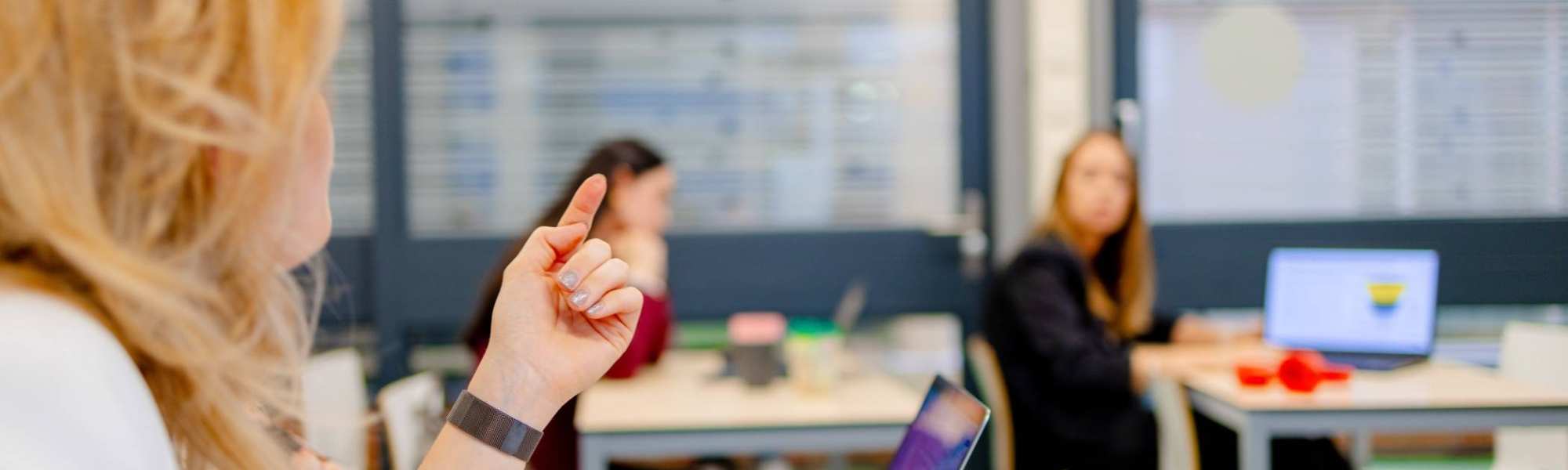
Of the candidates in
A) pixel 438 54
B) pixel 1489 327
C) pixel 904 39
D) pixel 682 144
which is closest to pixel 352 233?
pixel 438 54

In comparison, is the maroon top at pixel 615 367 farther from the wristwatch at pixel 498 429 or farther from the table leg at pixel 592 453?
the wristwatch at pixel 498 429

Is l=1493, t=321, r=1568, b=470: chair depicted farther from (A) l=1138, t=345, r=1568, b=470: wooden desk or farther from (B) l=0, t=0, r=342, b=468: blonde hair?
(B) l=0, t=0, r=342, b=468: blonde hair

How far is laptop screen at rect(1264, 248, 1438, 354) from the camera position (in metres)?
3.32

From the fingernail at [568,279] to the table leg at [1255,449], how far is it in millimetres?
2086

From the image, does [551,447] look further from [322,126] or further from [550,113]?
[322,126]

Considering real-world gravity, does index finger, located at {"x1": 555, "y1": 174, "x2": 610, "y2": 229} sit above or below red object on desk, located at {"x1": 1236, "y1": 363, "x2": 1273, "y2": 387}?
above

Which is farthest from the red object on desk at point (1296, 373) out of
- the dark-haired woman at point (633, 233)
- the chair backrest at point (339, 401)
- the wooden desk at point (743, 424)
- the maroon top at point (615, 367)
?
the chair backrest at point (339, 401)

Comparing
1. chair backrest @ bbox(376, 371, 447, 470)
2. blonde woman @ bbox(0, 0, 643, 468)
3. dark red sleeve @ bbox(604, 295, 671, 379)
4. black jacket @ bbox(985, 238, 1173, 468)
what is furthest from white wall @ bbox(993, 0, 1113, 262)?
blonde woman @ bbox(0, 0, 643, 468)

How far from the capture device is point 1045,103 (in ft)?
14.6

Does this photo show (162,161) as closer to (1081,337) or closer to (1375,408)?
(1375,408)

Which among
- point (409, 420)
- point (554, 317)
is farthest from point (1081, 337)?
point (554, 317)

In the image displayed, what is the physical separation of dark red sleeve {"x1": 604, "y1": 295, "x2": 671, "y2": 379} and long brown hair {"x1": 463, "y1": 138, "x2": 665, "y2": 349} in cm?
28

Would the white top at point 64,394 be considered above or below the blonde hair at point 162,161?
below

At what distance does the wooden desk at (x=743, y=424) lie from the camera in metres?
2.72
